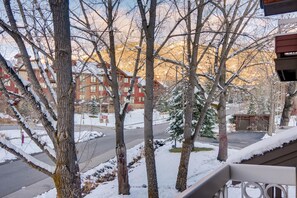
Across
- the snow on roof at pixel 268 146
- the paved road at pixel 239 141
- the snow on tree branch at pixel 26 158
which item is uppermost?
the snow on roof at pixel 268 146

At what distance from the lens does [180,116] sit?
14.9 m

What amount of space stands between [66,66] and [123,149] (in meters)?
4.48

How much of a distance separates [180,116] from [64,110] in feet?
37.4

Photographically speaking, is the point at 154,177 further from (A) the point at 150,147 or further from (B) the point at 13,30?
(B) the point at 13,30

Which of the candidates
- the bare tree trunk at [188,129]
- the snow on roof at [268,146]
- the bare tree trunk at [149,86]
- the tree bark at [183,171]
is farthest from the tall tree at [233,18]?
the snow on roof at [268,146]

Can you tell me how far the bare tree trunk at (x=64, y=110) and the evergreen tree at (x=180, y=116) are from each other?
1071 cm

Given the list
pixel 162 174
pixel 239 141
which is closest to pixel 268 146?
pixel 162 174

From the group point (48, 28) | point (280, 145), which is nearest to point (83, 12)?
point (48, 28)

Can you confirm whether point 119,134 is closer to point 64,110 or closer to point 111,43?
point 111,43

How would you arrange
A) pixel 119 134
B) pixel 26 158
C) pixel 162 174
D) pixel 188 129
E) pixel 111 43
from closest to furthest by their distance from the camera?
1. pixel 26 158
2. pixel 111 43
3. pixel 119 134
4. pixel 188 129
5. pixel 162 174

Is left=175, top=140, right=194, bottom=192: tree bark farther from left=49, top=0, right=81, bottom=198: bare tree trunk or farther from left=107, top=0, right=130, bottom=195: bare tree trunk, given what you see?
left=49, top=0, right=81, bottom=198: bare tree trunk

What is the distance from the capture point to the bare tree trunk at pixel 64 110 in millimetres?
3750

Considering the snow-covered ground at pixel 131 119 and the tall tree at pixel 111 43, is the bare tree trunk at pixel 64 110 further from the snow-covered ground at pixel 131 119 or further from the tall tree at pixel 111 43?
the snow-covered ground at pixel 131 119

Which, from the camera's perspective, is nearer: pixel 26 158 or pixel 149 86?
pixel 26 158
